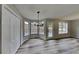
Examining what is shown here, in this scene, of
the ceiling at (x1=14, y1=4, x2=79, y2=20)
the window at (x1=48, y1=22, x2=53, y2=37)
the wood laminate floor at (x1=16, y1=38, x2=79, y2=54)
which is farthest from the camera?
the window at (x1=48, y1=22, x2=53, y2=37)

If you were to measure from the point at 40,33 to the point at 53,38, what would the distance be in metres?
1.50

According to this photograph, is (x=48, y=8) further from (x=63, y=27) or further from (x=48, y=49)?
(x=63, y=27)

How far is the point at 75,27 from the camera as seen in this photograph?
1098cm

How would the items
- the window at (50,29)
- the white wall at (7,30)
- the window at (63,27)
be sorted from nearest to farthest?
the white wall at (7,30)
the window at (50,29)
the window at (63,27)

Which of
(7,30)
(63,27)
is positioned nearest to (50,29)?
(63,27)

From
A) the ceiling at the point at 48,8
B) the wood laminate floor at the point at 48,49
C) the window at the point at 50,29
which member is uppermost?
the ceiling at the point at 48,8

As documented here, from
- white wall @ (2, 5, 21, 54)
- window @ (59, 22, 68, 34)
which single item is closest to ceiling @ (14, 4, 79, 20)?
white wall @ (2, 5, 21, 54)

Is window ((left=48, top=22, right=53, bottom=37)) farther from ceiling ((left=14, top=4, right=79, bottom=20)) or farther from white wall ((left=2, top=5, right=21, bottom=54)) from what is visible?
white wall ((left=2, top=5, right=21, bottom=54))

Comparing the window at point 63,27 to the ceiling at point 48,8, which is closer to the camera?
the ceiling at point 48,8

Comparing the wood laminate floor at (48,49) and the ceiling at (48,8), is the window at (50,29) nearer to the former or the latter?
the wood laminate floor at (48,49)

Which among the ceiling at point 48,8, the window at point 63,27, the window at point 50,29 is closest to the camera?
the ceiling at point 48,8

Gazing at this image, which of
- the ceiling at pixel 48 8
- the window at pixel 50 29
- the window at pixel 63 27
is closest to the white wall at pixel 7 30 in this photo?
the ceiling at pixel 48 8
